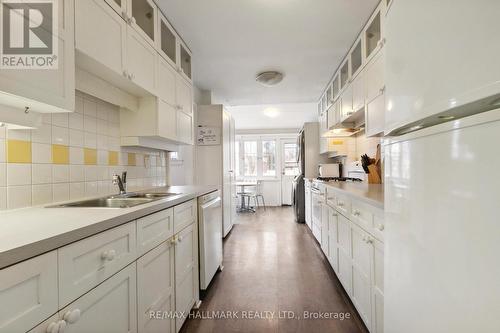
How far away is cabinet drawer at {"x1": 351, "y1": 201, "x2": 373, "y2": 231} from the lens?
4.49 ft

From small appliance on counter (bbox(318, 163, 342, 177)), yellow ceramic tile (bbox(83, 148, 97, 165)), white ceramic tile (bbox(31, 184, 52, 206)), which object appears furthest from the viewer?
small appliance on counter (bbox(318, 163, 342, 177))

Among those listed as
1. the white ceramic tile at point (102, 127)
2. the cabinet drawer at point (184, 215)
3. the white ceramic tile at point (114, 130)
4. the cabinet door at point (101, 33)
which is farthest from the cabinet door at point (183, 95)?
the cabinet drawer at point (184, 215)

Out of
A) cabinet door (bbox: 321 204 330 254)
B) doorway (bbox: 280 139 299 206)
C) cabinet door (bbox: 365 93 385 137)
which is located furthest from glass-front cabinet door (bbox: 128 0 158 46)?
doorway (bbox: 280 139 299 206)

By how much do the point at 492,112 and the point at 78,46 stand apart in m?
1.52

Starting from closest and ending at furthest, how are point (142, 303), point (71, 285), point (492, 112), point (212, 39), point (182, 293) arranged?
1. point (492, 112)
2. point (71, 285)
3. point (142, 303)
4. point (182, 293)
5. point (212, 39)

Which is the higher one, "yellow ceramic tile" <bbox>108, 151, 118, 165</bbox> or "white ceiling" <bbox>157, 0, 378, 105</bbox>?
"white ceiling" <bbox>157, 0, 378, 105</bbox>

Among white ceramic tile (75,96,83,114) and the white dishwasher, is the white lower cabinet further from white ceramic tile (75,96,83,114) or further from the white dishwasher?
white ceramic tile (75,96,83,114)

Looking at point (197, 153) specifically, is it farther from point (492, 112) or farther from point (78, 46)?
point (492, 112)

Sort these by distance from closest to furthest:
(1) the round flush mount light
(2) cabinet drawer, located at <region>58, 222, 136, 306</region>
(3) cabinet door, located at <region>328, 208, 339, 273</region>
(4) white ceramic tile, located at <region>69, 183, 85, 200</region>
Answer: (2) cabinet drawer, located at <region>58, 222, 136, 306</region> → (4) white ceramic tile, located at <region>69, 183, 85, 200</region> → (3) cabinet door, located at <region>328, 208, 339, 273</region> → (1) the round flush mount light

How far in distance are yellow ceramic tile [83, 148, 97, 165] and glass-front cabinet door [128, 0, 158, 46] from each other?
2.86ft

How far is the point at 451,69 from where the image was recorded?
0.57 metres

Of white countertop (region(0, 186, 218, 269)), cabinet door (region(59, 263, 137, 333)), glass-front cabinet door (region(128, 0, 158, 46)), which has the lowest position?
cabinet door (region(59, 263, 137, 333))

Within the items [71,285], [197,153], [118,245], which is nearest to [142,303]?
[118,245]

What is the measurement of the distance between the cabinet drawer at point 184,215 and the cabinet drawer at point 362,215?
1.17 meters
